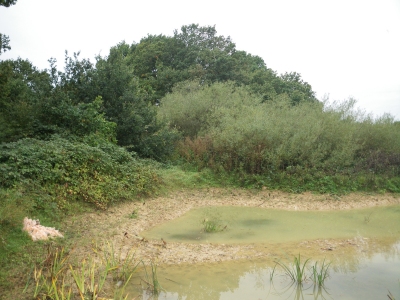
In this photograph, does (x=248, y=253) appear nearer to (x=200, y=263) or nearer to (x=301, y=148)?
(x=200, y=263)

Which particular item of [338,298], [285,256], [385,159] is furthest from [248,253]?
[385,159]

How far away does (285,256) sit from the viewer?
7.71 meters

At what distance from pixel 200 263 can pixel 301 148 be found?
8.91m

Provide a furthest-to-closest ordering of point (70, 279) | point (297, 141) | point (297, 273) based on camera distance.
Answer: point (297, 141) → point (297, 273) → point (70, 279)

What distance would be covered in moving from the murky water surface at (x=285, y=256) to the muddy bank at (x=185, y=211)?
30cm

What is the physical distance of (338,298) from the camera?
18.8 feet

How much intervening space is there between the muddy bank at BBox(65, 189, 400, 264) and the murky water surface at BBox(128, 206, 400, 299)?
0.99 ft

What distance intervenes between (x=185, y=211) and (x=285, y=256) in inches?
188

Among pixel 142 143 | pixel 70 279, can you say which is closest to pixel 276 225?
Answer: pixel 70 279

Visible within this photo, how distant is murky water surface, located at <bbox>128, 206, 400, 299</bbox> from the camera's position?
6.01 metres

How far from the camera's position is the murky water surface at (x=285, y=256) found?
237 inches

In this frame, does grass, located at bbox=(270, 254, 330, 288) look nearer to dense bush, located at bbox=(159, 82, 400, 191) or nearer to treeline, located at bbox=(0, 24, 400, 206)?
treeline, located at bbox=(0, 24, 400, 206)

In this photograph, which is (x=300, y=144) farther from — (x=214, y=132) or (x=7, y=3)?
(x=7, y=3)

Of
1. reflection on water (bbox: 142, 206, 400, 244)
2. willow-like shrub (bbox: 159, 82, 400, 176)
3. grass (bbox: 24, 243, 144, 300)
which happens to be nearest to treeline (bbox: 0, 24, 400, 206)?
willow-like shrub (bbox: 159, 82, 400, 176)
